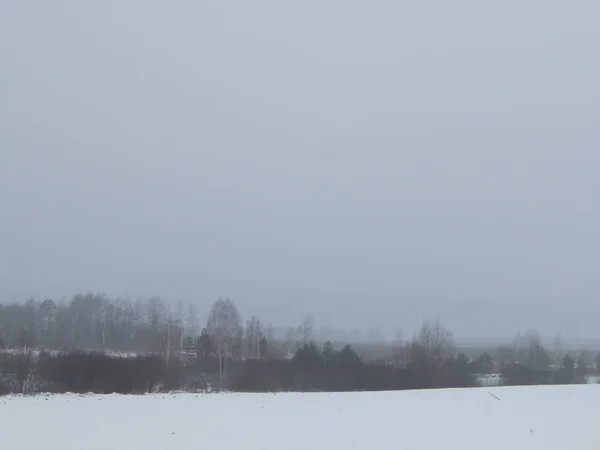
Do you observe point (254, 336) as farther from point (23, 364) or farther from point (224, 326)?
point (23, 364)

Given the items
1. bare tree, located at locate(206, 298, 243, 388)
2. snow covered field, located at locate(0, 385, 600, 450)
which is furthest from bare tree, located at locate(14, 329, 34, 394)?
bare tree, located at locate(206, 298, 243, 388)

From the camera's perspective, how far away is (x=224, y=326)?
140 feet

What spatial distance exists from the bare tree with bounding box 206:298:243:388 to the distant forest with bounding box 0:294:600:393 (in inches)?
3.0

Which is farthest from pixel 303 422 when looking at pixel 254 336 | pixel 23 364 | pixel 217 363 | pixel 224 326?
pixel 254 336

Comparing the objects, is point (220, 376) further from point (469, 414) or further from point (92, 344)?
point (92, 344)

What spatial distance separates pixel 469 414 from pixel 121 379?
51.0 feet

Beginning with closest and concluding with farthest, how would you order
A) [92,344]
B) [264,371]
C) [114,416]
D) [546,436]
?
[546,436] → [114,416] → [264,371] → [92,344]

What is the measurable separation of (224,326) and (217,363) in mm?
6524

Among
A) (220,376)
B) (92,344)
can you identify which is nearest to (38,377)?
(220,376)

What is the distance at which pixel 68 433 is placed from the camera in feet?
33.4

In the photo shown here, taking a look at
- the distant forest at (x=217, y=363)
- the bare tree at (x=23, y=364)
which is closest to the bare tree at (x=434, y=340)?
the distant forest at (x=217, y=363)

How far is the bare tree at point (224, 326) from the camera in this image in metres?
41.4

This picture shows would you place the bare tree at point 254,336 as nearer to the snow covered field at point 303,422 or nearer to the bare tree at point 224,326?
the bare tree at point 224,326

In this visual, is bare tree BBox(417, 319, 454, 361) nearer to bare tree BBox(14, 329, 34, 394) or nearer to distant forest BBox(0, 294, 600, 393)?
distant forest BBox(0, 294, 600, 393)
